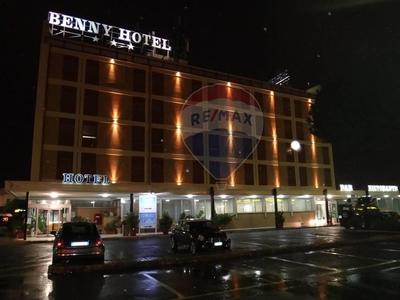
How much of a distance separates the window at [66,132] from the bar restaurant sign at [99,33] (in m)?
8.52

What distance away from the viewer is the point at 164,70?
3328cm

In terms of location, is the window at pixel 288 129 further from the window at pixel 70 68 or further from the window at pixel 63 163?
the window at pixel 63 163

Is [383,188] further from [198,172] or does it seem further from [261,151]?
[198,172]

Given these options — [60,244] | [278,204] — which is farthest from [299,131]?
[60,244]

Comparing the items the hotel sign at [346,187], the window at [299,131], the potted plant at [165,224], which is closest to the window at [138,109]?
the potted plant at [165,224]

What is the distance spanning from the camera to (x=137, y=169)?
3034 centimetres

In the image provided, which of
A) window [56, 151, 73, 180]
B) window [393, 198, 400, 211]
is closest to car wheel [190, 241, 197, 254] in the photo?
window [56, 151, 73, 180]

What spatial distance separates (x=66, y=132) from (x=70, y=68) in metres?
5.66

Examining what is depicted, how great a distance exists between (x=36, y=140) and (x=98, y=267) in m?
19.2

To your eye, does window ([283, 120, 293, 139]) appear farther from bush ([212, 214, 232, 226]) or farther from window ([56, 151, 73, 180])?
window ([56, 151, 73, 180])

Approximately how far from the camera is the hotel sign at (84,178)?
26.3m

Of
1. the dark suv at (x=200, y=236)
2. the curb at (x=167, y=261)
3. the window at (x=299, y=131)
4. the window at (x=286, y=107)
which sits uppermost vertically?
the window at (x=286, y=107)

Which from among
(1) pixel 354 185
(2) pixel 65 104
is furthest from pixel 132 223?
(1) pixel 354 185

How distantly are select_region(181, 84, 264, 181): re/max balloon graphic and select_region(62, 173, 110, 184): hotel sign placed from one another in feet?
29.9
